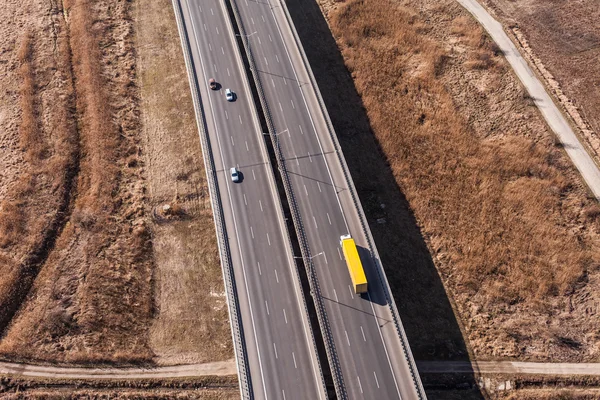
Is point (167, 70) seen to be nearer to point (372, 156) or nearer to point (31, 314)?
point (372, 156)

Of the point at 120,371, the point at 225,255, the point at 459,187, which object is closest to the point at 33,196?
the point at 120,371

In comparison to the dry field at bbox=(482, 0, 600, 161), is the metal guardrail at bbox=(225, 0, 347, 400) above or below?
below

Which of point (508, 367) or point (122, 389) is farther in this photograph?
point (508, 367)

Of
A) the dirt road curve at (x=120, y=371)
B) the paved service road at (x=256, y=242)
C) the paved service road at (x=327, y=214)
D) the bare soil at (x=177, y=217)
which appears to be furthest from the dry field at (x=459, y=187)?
the dirt road curve at (x=120, y=371)

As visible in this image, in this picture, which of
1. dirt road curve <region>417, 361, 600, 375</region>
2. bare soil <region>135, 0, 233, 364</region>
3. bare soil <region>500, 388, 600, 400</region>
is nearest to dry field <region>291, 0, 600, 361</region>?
dirt road curve <region>417, 361, 600, 375</region>

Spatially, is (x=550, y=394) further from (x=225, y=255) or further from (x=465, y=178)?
(x=225, y=255)

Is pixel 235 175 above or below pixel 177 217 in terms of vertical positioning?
above

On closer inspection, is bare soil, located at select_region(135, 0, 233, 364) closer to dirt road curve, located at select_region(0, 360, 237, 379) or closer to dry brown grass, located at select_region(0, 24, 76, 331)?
dirt road curve, located at select_region(0, 360, 237, 379)
